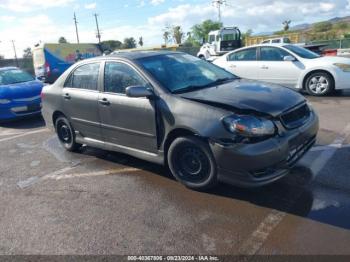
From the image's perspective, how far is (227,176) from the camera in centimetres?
370

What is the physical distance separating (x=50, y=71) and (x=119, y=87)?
55.6ft

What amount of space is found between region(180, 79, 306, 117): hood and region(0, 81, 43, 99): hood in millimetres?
6425

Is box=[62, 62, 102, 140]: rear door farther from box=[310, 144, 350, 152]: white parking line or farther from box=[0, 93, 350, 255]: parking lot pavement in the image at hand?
box=[310, 144, 350, 152]: white parking line

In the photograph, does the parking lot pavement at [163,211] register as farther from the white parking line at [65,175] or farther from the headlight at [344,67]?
the headlight at [344,67]

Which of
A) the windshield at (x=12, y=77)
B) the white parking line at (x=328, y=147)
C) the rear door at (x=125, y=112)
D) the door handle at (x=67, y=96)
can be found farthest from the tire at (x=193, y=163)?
the windshield at (x=12, y=77)

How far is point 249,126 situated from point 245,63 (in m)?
6.96

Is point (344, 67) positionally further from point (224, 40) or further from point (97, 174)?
point (224, 40)

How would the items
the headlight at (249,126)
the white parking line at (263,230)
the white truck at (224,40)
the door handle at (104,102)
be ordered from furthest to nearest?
the white truck at (224,40) → the door handle at (104,102) → the headlight at (249,126) → the white parking line at (263,230)

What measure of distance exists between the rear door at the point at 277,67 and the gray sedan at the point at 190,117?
470cm

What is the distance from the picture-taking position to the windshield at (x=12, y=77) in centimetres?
980

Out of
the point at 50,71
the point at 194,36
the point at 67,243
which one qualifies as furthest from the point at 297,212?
the point at 194,36

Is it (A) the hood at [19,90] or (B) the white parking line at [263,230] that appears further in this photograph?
(A) the hood at [19,90]

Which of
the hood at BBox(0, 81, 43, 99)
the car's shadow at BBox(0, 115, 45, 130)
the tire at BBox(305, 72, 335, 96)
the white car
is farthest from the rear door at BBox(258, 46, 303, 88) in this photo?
the hood at BBox(0, 81, 43, 99)

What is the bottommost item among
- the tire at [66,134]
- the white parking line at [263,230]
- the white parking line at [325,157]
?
the white parking line at [263,230]
